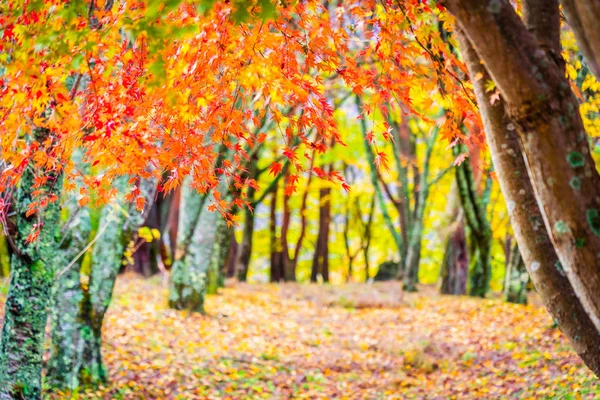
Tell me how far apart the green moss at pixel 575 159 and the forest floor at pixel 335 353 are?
14.4 ft

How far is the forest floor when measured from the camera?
307 inches

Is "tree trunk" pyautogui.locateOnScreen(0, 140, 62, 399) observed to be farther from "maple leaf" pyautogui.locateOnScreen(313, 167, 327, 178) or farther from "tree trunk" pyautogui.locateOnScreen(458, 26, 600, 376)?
"tree trunk" pyautogui.locateOnScreen(458, 26, 600, 376)

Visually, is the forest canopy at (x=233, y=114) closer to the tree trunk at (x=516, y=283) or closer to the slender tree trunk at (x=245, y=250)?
the tree trunk at (x=516, y=283)

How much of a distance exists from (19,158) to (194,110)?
4.72ft

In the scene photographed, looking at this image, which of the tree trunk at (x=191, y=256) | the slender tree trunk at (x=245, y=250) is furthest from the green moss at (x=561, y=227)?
the slender tree trunk at (x=245, y=250)

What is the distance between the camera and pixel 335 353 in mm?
10156

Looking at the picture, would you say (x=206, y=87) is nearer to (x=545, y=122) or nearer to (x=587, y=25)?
(x=545, y=122)

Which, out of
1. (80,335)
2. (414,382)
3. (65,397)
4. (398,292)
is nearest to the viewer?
(65,397)

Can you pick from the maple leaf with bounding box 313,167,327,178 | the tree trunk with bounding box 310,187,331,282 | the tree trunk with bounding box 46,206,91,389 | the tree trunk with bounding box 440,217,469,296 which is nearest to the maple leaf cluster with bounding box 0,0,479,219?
the maple leaf with bounding box 313,167,327,178

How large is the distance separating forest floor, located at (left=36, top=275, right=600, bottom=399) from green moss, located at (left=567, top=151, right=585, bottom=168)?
4.39 meters

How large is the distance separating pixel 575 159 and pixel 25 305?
4.73 m

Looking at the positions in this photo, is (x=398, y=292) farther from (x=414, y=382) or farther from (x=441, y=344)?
(x=414, y=382)

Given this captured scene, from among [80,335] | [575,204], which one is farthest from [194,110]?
[80,335]

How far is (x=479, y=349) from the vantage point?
31.4ft
